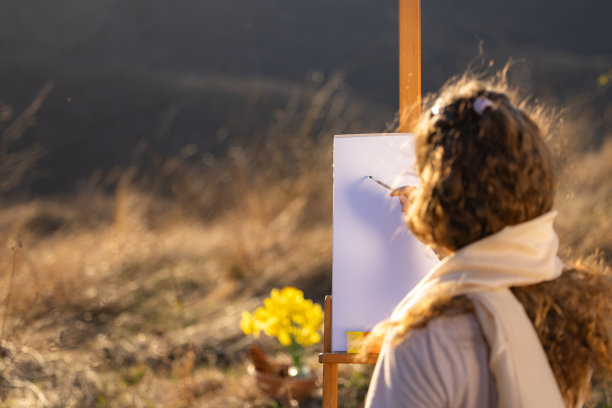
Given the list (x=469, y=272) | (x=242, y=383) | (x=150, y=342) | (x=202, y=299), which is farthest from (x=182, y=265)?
(x=469, y=272)

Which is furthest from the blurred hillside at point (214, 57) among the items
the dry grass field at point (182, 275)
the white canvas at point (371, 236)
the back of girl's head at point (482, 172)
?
the back of girl's head at point (482, 172)

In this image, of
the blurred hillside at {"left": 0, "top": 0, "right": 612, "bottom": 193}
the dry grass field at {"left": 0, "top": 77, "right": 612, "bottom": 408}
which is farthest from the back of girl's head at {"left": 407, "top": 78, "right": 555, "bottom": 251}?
the blurred hillside at {"left": 0, "top": 0, "right": 612, "bottom": 193}

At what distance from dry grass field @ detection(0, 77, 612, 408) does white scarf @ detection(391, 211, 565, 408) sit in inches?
56.2

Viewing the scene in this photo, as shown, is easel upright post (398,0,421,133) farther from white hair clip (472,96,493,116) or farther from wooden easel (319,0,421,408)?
white hair clip (472,96,493,116)

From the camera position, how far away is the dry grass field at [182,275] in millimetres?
2469

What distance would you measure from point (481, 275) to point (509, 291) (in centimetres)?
5

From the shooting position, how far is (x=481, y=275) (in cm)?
77

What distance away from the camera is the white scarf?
2.46ft

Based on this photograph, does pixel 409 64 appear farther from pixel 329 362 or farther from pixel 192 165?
pixel 192 165

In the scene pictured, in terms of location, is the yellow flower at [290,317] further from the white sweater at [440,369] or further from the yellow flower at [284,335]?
the white sweater at [440,369]

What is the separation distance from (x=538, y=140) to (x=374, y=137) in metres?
0.65

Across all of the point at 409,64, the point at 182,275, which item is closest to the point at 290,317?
the point at 409,64

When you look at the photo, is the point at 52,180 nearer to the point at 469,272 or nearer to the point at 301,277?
the point at 301,277

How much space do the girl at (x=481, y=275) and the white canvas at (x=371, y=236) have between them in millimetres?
595
